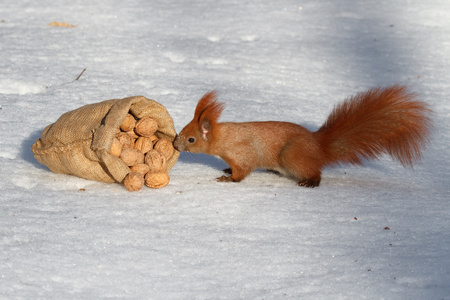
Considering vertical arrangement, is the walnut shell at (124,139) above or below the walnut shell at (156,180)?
above

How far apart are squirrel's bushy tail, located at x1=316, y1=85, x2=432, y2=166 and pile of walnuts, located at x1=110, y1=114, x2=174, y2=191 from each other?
2.92ft

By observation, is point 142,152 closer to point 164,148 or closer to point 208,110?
point 164,148

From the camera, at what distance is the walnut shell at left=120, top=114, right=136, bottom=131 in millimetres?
2996

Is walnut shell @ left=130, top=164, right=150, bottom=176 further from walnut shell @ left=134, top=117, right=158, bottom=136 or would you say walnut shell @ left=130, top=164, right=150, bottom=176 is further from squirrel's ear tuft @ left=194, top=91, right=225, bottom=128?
squirrel's ear tuft @ left=194, top=91, right=225, bottom=128

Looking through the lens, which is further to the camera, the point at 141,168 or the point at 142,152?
the point at 142,152

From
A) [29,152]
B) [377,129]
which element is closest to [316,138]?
[377,129]

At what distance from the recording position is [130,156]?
292 cm

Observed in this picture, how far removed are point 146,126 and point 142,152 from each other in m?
0.16

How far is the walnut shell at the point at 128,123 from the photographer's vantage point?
2996 millimetres

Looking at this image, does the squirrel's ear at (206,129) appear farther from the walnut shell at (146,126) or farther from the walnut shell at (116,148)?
the walnut shell at (116,148)

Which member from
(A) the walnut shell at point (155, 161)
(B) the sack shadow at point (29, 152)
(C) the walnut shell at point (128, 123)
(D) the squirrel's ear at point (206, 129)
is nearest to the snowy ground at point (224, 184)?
(B) the sack shadow at point (29, 152)

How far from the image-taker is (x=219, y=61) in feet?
16.0

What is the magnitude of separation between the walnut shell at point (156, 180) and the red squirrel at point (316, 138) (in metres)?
0.27

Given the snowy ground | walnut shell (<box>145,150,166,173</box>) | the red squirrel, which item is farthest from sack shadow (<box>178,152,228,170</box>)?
walnut shell (<box>145,150,166,173</box>)
